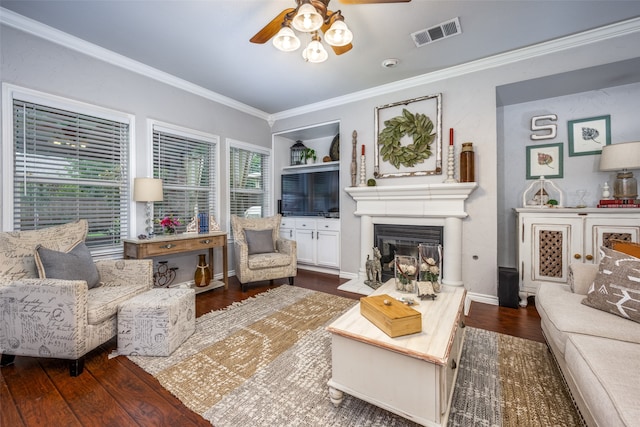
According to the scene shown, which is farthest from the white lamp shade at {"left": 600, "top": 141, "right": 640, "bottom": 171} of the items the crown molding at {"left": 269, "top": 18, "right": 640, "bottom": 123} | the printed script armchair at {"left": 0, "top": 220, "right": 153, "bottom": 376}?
the printed script armchair at {"left": 0, "top": 220, "right": 153, "bottom": 376}

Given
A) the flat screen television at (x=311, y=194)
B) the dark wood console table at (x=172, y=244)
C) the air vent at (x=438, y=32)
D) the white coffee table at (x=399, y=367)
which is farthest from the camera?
the flat screen television at (x=311, y=194)

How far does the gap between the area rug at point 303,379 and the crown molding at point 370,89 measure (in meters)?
2.75

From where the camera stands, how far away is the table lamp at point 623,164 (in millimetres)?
2400

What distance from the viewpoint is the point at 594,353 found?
3.85 feet

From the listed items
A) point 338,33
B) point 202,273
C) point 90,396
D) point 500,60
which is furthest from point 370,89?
point 90,396

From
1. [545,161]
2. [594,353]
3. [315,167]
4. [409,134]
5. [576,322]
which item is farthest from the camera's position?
[315,167]

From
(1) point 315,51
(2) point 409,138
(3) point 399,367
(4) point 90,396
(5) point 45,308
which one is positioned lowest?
(4) point 90,396

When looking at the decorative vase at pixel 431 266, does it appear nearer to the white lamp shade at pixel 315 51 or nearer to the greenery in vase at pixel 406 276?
the greenery in vase at pixel 406 276

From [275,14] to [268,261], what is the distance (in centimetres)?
253

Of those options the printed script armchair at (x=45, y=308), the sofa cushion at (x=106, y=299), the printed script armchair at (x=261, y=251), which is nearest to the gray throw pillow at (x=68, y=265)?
the printed script armchair at (x=45, y=308)

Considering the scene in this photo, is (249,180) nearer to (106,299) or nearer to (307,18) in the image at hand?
(106,299)

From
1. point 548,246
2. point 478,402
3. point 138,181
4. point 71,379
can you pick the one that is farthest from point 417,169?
point 71,379

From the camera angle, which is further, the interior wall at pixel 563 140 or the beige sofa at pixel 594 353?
the interior wall at pixel 563 140

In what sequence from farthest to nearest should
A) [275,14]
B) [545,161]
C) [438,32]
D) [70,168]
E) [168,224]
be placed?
[545,161], [168,224], [70,168], [438,32], [275,14]
